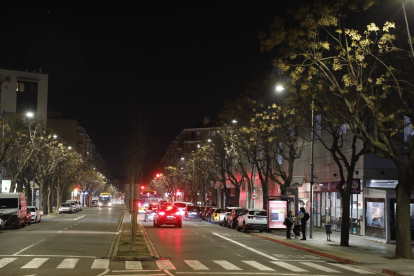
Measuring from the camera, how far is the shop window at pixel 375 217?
2605 centimetres

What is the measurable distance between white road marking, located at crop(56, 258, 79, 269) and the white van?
18.4 m

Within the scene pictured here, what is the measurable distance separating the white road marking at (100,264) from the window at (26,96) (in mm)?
68836

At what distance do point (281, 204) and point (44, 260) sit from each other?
18595mm

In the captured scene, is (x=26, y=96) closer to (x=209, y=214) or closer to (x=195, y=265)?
(x=209, y=214)

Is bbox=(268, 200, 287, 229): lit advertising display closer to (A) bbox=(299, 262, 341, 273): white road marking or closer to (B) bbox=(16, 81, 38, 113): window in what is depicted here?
(A) bbox=(299, 262, 341, 273): white road marking

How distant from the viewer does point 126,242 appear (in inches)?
832

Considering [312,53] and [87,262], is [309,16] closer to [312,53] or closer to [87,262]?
[312,53]

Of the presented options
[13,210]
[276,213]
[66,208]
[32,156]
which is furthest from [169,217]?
[66,208]

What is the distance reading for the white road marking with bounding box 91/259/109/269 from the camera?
1444 cm

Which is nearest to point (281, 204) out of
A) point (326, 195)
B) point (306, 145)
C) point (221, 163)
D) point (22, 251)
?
point (326, 195)

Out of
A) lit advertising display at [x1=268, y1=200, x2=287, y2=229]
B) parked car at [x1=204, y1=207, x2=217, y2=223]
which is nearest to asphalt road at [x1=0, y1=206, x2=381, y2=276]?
lit advertising display at [x1=268, y1=200, x2=287, y2=229]

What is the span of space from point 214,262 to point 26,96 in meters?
72.5

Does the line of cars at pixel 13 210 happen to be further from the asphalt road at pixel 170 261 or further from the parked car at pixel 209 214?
the parked car at pixel 209 214

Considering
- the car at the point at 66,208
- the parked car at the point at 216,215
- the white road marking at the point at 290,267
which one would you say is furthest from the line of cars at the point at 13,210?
the car at the point at 66,208
